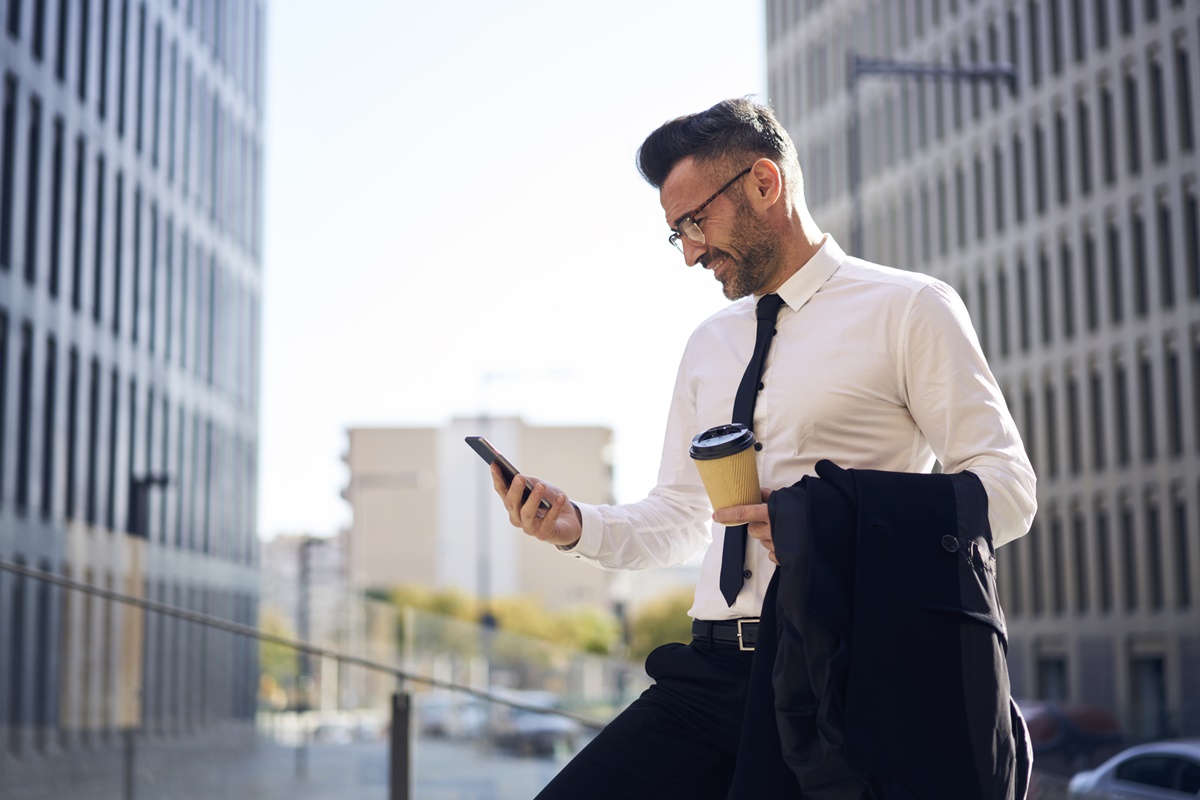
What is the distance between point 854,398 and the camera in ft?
9.52

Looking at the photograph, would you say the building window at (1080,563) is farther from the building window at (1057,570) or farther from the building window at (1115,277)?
the building window at (1115,277)

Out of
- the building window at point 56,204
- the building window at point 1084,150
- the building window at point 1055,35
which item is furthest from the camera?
the building window at point 1055,35

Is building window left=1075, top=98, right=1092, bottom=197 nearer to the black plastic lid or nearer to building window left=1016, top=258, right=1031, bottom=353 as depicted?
building window left=1016, top=258, right=1031, bottom=353

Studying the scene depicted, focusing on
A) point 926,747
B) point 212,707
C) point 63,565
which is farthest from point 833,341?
point 63,565

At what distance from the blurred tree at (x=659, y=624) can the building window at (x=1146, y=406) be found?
34.8 m

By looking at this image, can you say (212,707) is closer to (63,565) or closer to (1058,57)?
(63,565)

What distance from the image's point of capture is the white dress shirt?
8.96ft

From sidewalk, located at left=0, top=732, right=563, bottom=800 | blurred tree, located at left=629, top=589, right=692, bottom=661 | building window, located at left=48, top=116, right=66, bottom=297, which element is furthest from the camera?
blurred tree, located at left=629, top=589, right=692, bottom=661

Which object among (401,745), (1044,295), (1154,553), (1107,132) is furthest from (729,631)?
(1044,295)

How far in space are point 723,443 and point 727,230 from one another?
581mm

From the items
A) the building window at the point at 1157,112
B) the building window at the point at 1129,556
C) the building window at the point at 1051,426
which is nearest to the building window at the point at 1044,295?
the building window at the point at 1051,426

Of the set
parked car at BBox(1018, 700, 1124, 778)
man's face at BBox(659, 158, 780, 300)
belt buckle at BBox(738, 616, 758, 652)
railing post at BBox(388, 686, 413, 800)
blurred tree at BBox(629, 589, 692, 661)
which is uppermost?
man's face at BBox(659, 158, 780, 300)

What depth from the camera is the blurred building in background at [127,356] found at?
10.4m

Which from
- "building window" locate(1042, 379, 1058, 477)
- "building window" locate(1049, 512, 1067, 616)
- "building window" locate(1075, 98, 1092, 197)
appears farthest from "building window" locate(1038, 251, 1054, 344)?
"building window" locate(1049, 512, 1067, 616)
